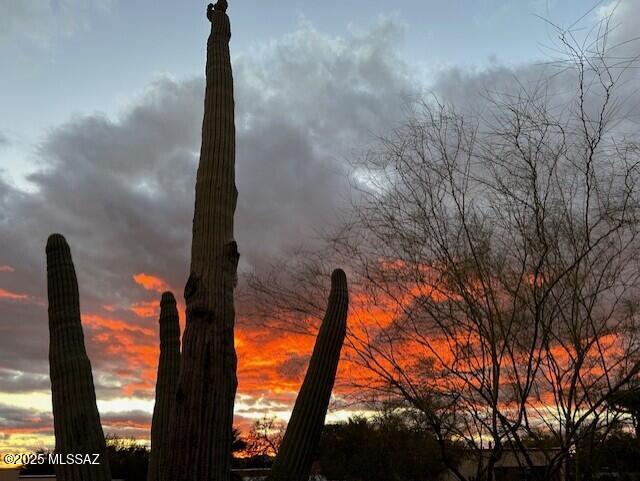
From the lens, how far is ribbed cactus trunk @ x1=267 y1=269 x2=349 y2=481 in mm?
3881

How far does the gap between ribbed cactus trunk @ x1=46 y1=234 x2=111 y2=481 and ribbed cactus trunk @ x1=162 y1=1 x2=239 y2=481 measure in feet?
2.18

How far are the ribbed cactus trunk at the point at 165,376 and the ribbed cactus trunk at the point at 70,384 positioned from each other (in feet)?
2.76

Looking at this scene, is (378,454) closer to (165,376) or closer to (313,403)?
(165,376)

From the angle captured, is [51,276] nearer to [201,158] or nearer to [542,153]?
[201,158]

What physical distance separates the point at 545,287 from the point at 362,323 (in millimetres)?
1596

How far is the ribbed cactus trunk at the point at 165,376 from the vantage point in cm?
455

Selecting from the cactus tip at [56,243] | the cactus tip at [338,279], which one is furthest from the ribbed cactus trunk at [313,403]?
the cactus tip at [56,243]

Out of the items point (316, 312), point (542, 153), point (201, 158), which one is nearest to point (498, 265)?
point (542, 153)

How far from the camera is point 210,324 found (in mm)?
3361

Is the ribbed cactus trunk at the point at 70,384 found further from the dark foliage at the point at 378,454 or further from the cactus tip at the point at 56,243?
the dark foliage at the point at 378,454

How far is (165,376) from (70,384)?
44.5 inches

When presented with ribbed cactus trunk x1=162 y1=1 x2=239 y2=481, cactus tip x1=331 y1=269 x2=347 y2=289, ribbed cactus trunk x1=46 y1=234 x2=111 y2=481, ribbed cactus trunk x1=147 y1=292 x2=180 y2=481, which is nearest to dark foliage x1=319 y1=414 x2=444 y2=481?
ribbed cactus trunk x1=147 y1=292 x2=180 y2=481

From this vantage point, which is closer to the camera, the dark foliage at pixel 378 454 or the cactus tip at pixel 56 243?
the cactus tip at pixel 56 243

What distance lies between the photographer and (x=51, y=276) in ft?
12.6
